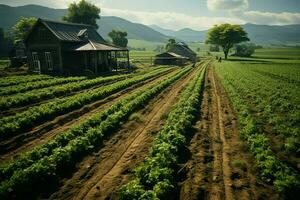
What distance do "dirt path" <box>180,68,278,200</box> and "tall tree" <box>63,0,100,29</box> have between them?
68974 mm

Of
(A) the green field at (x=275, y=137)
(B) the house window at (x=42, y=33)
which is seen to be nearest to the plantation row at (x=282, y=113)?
(A) the green field at (x=275, y=137)

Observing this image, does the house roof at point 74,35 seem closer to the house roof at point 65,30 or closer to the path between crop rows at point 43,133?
the house roof at point 65,30

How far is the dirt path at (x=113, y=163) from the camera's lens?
6996 millimetres

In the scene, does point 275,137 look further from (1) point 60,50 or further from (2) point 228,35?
(2) point 228,35

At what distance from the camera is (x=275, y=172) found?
7809 millimetres

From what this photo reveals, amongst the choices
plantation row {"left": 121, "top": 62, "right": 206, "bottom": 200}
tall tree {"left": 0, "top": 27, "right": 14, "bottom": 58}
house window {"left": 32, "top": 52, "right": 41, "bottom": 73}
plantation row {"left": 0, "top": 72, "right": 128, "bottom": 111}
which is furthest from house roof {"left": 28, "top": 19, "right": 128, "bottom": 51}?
tall tree {"left": 0, "top": 27, "right": 14, "bottom": 58}

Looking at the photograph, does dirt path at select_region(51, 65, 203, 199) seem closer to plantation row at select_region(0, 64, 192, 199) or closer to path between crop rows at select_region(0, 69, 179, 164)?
plantation row at select_region(0, 64, 192, 199)

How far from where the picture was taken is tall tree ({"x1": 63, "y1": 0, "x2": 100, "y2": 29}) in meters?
72.0

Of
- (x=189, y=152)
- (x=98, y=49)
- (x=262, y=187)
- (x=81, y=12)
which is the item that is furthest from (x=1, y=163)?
(x=81, y=12)

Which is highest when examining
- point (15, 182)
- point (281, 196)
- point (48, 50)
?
point (48, 50)

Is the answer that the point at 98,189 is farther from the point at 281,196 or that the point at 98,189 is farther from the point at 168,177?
the point at 281,196

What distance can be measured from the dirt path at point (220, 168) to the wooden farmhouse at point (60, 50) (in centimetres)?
2661

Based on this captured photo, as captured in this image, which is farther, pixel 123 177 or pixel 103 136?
pixel 103 136

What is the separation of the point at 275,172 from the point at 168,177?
11.7ft
